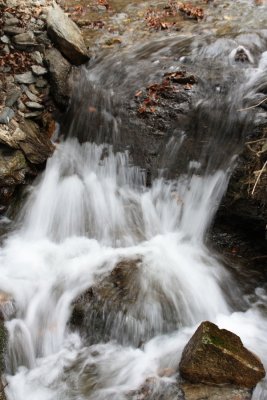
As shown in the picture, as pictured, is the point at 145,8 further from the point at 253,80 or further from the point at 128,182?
the point at 128,182

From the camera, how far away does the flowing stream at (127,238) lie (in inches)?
187

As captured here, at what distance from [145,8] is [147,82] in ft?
11.5

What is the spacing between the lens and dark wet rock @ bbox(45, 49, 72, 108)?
7.57 m

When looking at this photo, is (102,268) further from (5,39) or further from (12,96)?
Result: (5,39)

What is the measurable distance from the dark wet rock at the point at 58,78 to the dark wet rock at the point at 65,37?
23cm

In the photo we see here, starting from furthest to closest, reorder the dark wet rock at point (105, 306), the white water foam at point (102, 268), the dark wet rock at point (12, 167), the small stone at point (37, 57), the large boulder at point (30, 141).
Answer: the small stone at point (37, 57)
the large boulder at point (30, 141)
the dark wet rock at point (12, 167)
the dark wet rock at point (105, 306)
the white water foam at point (102, 268)

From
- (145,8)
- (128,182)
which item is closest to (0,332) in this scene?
(128,182)

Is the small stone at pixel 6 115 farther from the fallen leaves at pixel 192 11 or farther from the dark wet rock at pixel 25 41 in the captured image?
the fallen leaves at pixel 192 11

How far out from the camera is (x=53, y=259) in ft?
19.6

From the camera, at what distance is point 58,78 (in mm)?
7594

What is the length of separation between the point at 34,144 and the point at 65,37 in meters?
2.31

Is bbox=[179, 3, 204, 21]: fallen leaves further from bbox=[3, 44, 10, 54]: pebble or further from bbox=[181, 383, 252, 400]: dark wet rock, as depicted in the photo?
bbox=[181, 383, 252, 400]: dark wet rock

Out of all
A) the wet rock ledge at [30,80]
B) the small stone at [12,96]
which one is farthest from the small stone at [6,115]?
the small stone at [12,96]

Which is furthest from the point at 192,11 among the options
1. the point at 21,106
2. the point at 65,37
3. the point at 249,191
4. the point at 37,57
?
the point at 249,191
